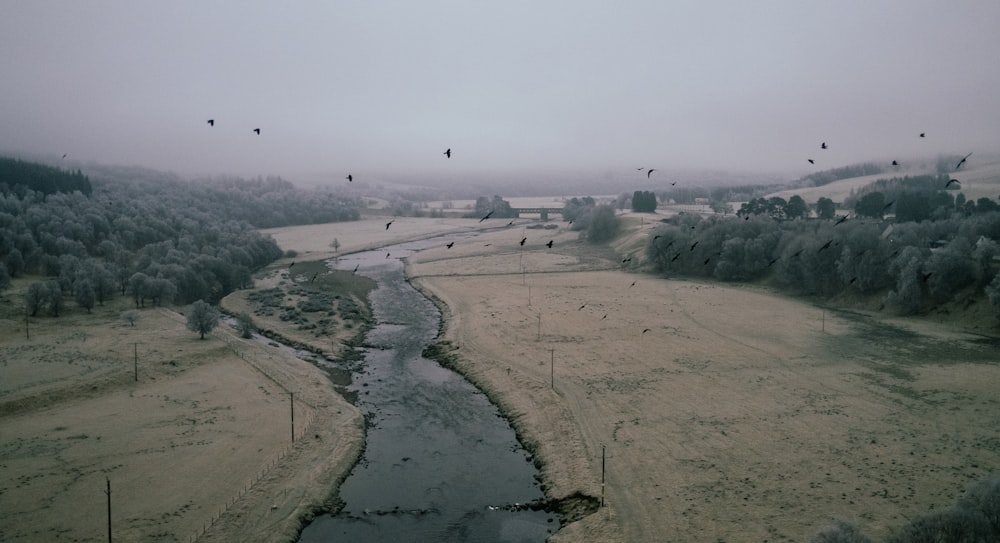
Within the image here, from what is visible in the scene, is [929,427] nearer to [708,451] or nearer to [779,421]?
[779,421]

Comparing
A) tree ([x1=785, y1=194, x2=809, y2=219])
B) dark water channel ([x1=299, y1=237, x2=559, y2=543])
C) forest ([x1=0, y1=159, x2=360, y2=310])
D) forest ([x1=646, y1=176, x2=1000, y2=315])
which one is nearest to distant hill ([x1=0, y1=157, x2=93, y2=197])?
forest ([x1=0, y1=159, x2=360, y2=310])

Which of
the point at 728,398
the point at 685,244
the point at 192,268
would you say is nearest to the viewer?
the point at 728,398

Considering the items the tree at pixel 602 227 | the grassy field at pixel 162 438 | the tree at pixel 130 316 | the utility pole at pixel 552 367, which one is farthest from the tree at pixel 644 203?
the tree at pixel 130 316

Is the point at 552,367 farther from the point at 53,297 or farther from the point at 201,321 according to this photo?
the point at 53,297

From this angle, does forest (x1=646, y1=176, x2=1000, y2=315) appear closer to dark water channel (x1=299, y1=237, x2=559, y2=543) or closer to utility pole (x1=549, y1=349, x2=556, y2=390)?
utility pole (x1=549, y1=349, x2=556, y2=390)

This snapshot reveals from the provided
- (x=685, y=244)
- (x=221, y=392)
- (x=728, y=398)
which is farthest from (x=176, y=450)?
(x=685, y=244)

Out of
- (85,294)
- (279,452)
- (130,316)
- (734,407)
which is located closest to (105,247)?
(85,294)

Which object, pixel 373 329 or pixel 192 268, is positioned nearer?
pixel 373 329
